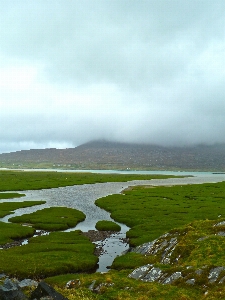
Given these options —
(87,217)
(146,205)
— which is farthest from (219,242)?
(146,205)

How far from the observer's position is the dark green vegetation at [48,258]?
32406mm

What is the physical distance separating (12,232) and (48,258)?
17.0 metres

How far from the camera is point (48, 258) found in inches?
1417

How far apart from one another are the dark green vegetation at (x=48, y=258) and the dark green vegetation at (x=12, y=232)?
427cm

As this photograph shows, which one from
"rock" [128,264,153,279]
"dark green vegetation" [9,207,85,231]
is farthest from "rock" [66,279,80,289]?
"dark green vegetation" [9,207,85,231]

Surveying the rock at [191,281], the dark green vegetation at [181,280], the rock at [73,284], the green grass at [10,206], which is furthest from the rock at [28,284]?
the green grass at [10,206]

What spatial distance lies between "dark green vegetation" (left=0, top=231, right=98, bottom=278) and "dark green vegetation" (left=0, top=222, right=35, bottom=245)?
4268mm

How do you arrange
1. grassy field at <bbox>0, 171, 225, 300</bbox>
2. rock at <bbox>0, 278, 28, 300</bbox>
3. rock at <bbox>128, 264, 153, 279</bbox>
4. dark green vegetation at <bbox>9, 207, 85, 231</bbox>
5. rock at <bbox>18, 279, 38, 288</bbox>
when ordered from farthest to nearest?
dark green vegetation at <bbox>9, 207, 85, 231</bbox> → rock at <bbox>128, 264, 153, 279</bbox> → rock at <bbox>18, 279, 38, 288</bbox> → grassy field at <bbox>0, 171, 225, 300</bbox> → rock at <bbox>0, 278, 28, 300</bbox>

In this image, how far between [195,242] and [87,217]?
42.0 m

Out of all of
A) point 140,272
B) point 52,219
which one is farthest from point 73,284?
point 52,219

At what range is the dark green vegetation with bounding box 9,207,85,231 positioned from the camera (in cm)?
5778

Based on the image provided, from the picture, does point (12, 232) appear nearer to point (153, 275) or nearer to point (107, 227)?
point (107, 227)

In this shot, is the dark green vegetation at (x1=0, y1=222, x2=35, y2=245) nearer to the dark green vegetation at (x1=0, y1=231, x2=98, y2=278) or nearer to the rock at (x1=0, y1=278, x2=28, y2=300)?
the dark green vegetation at (x1=0, y1=231, x2=98, y2=278)

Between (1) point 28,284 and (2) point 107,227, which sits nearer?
(1) point 28,284
